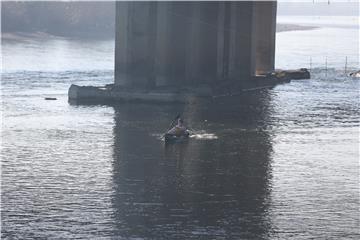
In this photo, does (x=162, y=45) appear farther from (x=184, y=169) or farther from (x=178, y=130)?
(x=184, y=169)

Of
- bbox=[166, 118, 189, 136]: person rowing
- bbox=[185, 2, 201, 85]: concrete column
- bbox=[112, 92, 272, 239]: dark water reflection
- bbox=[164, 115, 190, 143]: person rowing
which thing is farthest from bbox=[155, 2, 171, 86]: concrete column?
bbox=[164, 115, 190, 143]: person rowing

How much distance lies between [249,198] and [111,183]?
6199 mm

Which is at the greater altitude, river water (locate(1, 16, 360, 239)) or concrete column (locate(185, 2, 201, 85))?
concrete column (locate(185, 2, 201, 85))

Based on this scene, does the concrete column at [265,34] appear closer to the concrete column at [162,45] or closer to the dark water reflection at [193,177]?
the concrete column at [162,45]

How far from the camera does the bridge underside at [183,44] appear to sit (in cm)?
7231

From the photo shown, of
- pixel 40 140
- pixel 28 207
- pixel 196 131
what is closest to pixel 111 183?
pixel 28 207

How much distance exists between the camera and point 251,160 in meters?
49.8

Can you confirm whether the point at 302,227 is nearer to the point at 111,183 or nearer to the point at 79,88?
the point at 111,183

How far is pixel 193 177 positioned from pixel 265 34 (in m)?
56.1

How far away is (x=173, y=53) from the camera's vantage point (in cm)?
7525

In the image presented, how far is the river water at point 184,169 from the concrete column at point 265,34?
15.6 meters

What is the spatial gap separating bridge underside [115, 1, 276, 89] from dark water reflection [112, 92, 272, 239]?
23.0ft

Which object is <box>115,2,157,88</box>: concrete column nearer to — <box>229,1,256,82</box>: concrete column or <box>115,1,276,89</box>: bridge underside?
<box>115,1,276,89</box>: bridge underside

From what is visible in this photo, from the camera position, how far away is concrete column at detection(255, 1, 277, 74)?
98312 mm
